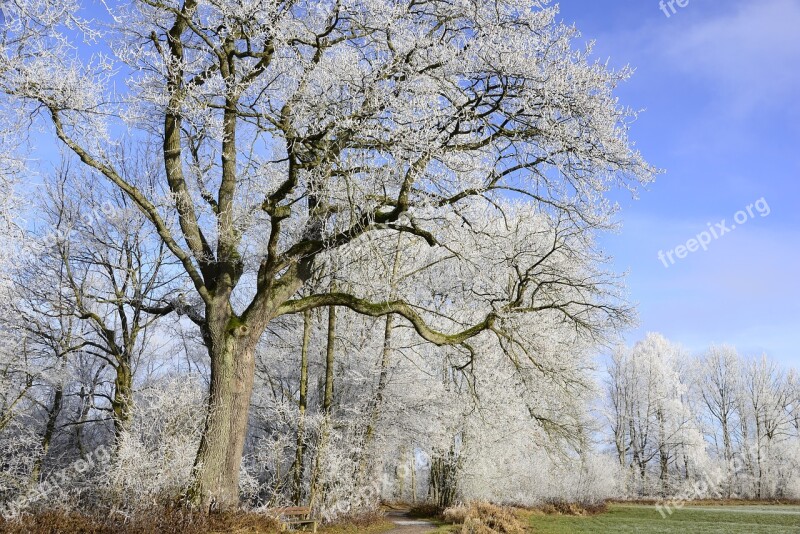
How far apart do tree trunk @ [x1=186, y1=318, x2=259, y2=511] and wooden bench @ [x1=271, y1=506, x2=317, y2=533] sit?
1484 mm

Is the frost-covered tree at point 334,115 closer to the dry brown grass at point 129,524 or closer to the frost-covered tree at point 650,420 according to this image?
the dry brown grass at point 129,524

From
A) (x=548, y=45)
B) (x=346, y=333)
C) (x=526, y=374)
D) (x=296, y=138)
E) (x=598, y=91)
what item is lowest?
(x=526, y=374)

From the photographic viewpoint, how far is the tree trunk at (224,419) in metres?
8.04

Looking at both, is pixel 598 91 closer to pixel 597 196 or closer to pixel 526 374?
pixel 597 196

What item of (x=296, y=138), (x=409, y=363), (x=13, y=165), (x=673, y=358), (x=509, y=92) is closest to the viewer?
(x=13, y=165)

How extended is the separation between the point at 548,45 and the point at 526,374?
548 centimetres

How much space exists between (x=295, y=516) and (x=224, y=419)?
4.09 m

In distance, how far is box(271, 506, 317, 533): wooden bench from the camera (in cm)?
967

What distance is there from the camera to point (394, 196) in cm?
970

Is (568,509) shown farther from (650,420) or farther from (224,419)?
(650,420)

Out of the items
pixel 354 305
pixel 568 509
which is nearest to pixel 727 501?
pixel 568 509

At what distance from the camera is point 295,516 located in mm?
11352

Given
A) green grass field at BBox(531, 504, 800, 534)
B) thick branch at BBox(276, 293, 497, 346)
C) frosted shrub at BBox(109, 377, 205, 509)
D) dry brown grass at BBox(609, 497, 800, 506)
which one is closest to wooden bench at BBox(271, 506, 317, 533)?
frosted shrub at BBox(109, 377, 205, 509)

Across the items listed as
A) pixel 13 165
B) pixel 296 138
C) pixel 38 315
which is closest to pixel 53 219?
pixel 38 315
